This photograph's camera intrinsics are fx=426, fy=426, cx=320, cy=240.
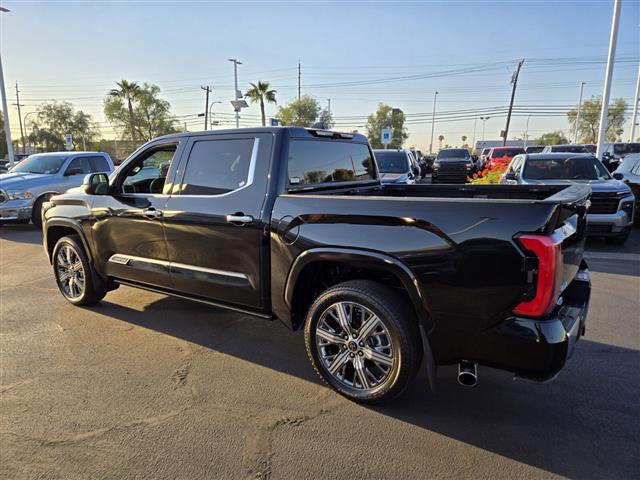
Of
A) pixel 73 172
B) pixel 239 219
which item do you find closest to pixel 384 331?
pixel 239 219

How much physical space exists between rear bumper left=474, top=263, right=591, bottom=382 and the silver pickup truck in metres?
11.3

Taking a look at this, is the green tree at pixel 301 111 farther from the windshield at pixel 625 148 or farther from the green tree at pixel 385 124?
the windshield at pixel 625 148

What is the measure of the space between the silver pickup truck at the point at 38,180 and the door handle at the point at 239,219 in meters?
9.32

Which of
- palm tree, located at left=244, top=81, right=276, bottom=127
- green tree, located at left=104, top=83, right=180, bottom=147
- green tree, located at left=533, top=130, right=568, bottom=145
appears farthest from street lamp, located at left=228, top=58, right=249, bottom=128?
green tree, located at left=533, top=130, right=568, bottom=145

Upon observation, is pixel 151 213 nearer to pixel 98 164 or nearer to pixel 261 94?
pixel 98 164

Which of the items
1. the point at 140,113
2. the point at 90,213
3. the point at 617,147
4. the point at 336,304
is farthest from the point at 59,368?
the point at 140,113

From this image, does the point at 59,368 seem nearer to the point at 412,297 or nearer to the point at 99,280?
the point at 99,280

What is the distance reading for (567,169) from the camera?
8945mm

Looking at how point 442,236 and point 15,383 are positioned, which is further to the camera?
point 15,383

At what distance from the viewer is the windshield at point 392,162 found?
455 inches

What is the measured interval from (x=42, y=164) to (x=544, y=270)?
12575mm

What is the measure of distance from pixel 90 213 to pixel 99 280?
0.78m

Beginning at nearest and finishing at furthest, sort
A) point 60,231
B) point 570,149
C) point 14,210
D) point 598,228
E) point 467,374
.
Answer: point 467,374
point 60,231
point 598,228
point 14,210
point 570,149

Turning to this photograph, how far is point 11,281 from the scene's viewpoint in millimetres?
6160
